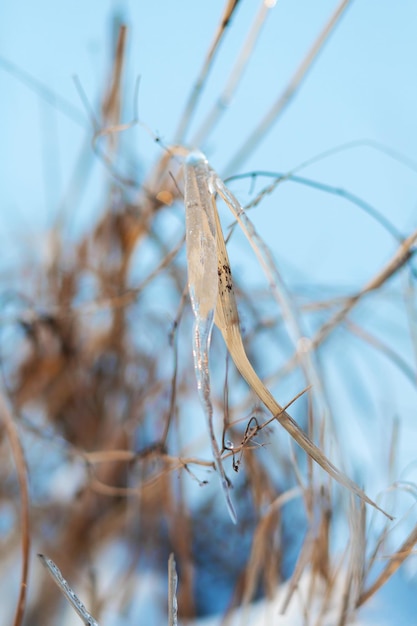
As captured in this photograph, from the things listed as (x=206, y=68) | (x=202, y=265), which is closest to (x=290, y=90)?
(x=206, y=68)

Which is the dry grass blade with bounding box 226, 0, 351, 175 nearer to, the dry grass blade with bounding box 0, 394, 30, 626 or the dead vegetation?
the dead vegetation

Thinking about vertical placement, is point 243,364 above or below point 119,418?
below

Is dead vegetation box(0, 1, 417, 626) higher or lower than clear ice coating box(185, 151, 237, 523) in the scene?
higher

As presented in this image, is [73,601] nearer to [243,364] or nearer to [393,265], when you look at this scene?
[243,364]

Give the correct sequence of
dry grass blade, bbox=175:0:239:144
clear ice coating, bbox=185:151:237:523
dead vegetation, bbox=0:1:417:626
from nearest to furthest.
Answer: clear ice coating, bbox=185:151:237:523, dry grass blade, bbox=175:0:239:144, dead vegetation, bbox=0:1:417:626

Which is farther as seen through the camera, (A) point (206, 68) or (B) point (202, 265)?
(A) point (206, 68)

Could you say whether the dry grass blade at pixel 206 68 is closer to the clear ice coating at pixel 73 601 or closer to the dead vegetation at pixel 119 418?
the dead vegetation at pixel 119 418

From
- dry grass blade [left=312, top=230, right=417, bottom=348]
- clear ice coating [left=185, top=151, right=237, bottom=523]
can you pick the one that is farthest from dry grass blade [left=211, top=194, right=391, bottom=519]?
dry grass blade [left=312, top=230, right=417, bottom=348]

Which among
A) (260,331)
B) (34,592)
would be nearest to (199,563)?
(34,592)
